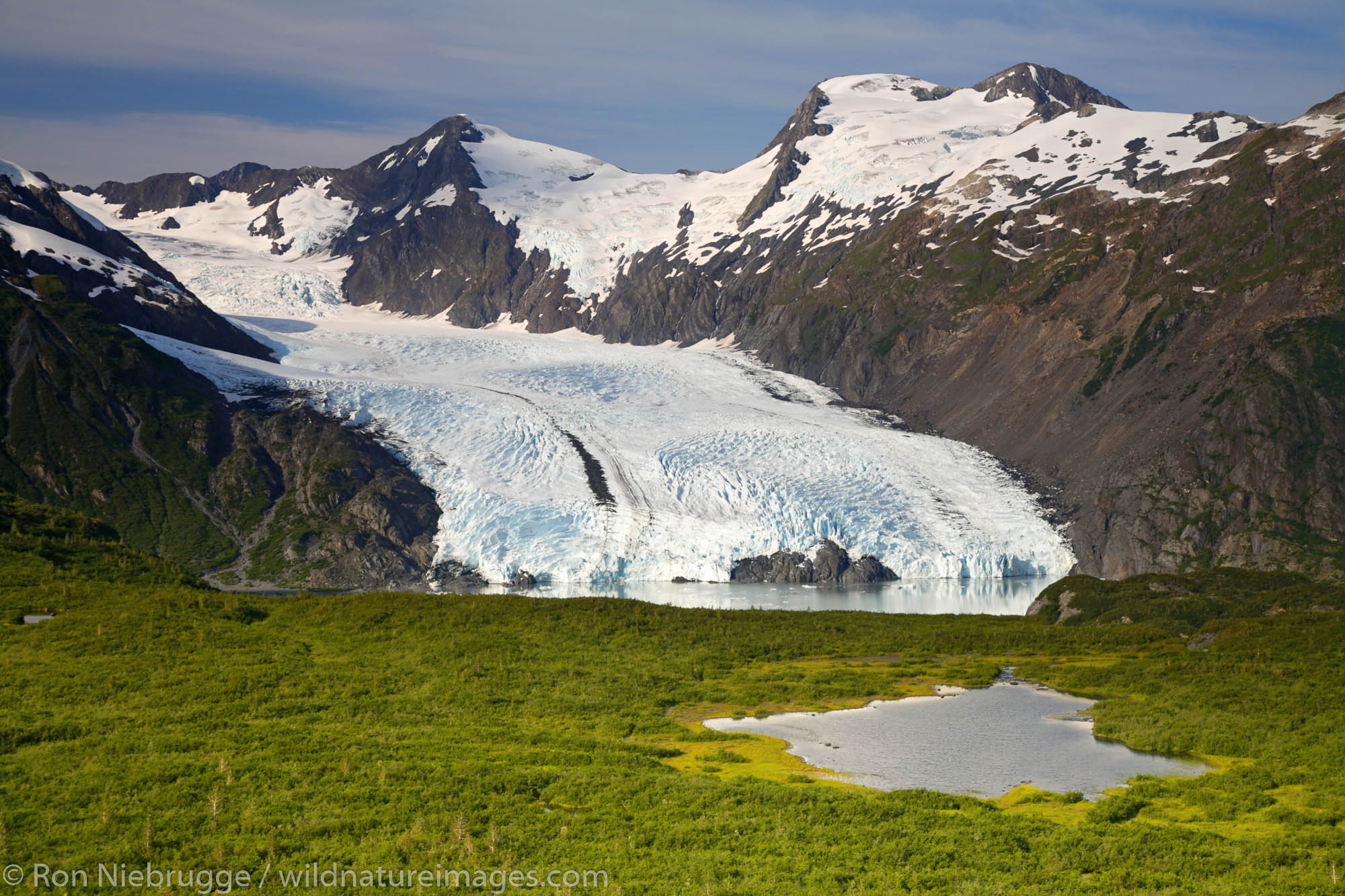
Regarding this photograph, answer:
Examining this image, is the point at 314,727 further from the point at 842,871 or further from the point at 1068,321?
the point at 1068,321

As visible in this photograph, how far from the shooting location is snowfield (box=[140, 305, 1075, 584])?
82.6 metres

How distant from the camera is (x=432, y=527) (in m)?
85.4

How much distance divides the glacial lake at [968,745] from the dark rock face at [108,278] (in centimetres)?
9435

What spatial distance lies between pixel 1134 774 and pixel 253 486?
259 ft

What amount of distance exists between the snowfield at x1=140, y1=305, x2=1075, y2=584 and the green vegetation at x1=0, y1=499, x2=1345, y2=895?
38131mm

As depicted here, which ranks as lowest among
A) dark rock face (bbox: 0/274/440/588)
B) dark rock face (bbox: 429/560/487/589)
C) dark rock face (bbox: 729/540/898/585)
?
dark rock face (bbox: 429/560/487/589)

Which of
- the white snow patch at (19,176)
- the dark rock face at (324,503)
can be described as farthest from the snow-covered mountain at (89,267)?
the dark rock face at (324,503)

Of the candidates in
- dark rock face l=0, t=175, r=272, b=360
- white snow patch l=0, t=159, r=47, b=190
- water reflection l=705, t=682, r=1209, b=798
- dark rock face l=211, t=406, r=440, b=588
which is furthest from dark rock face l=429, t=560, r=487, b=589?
white snow patch l=0, t=159, r=47, b=190

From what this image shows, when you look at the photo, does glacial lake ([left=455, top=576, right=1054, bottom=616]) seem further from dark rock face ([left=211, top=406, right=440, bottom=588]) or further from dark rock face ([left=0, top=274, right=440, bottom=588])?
dark rock face ([left=0, top=274, right=440, bottom=588])

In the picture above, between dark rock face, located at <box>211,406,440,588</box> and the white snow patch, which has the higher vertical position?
the white snow patch

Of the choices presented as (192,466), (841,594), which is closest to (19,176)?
(192,466)

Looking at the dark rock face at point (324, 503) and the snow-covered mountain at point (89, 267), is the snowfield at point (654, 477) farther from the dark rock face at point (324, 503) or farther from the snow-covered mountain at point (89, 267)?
the snow-covered mountain at point (89, 267)

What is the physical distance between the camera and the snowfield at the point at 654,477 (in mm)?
82625

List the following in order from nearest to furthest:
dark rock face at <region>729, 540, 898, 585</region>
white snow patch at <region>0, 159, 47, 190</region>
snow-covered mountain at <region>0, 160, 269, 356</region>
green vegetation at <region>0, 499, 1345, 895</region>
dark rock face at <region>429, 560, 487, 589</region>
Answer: green vegetation at <region>0, 499, 1345, 895</region>
dark rock face at <region>429, 560, 487, 589</region>
dark rock face at <region>729, 540, 898, 585</region>
snow-covered mountain at <region>0, 160, 269, 356</region>
white snow patch at <region>0, 159, 47, 190</region>
